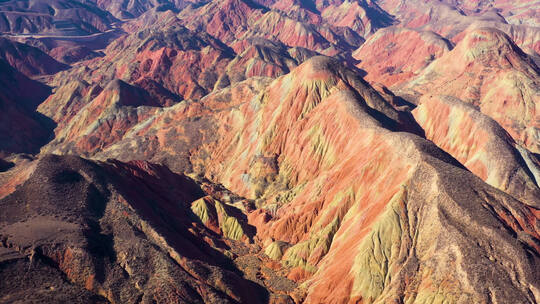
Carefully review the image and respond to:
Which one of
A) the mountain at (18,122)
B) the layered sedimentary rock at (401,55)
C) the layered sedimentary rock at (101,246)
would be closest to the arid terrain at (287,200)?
the layered sedimentary rock at (101,246)

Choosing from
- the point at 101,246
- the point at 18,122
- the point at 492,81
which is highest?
the point at 101,246

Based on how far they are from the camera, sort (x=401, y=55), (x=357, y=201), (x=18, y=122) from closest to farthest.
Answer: (x=357, y=201) → (x=18, y=122) → (x=401, y=55)

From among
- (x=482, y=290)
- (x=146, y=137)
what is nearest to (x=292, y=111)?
(x=146, y=137)

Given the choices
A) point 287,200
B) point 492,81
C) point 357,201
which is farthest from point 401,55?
point 357,201

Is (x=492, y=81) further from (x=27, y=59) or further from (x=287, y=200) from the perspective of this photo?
(x=27, y=59)

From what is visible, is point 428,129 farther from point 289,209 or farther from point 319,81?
point 289,209

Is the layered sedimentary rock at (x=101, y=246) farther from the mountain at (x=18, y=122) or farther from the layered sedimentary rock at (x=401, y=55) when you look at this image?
the layered sedimentary rock at (x=401, y=55)

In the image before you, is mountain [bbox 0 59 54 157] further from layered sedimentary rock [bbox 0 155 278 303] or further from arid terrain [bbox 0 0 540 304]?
layered sedimentary rock [bbox 0 155 278 303]

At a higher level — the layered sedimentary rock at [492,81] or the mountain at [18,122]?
the layered sedimentary rock at [492,81]

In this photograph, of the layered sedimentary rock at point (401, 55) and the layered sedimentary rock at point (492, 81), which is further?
the layered sedimentary rock at point (401, 55)

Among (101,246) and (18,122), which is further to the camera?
(18,122)

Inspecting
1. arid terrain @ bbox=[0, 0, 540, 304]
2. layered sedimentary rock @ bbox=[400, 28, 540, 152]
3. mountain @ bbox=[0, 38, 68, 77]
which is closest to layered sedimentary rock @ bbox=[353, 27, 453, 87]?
layered sedimentary rock @ bbox=[400, 28, 540, 152]
